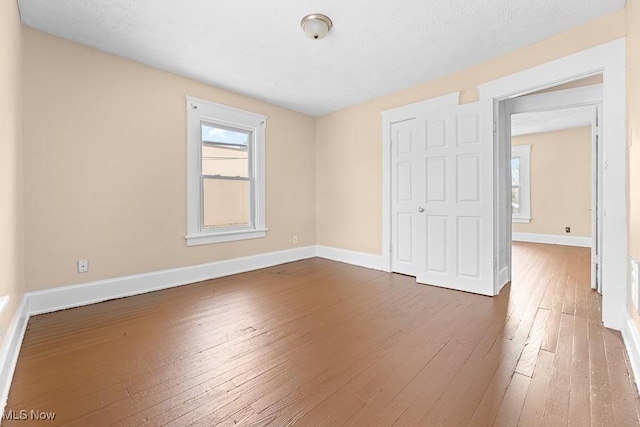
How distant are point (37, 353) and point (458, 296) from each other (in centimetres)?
370

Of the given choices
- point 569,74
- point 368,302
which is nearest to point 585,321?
point 368,302

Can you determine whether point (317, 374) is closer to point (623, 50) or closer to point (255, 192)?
point (255, 192)

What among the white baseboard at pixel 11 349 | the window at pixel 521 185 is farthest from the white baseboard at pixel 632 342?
the window at pixel 521 185

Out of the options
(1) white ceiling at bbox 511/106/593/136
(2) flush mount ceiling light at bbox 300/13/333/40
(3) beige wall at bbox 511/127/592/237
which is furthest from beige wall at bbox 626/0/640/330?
(3) beige wall at bbox 511/127/592/237

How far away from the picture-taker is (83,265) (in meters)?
2.84

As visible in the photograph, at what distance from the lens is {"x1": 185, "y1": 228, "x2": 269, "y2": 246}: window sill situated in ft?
12.1

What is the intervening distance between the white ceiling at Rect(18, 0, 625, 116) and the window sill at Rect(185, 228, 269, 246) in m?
2.06

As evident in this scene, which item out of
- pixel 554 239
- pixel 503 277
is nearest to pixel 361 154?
pixel 503 277

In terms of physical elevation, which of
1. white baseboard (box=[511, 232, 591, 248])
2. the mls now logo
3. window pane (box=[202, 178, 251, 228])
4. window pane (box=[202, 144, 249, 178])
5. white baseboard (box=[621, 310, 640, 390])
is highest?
window pane (box=[202, 144, 249, 178])

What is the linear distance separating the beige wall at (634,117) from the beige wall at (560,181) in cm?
530

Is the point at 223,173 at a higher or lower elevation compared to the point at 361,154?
lower

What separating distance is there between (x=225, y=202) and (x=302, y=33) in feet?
8.14

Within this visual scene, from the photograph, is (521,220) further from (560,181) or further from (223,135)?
(223,135)

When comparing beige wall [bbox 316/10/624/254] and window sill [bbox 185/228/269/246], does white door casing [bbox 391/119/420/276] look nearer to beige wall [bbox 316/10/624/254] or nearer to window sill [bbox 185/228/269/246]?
beige wall [bbox 316/10/624/254]
